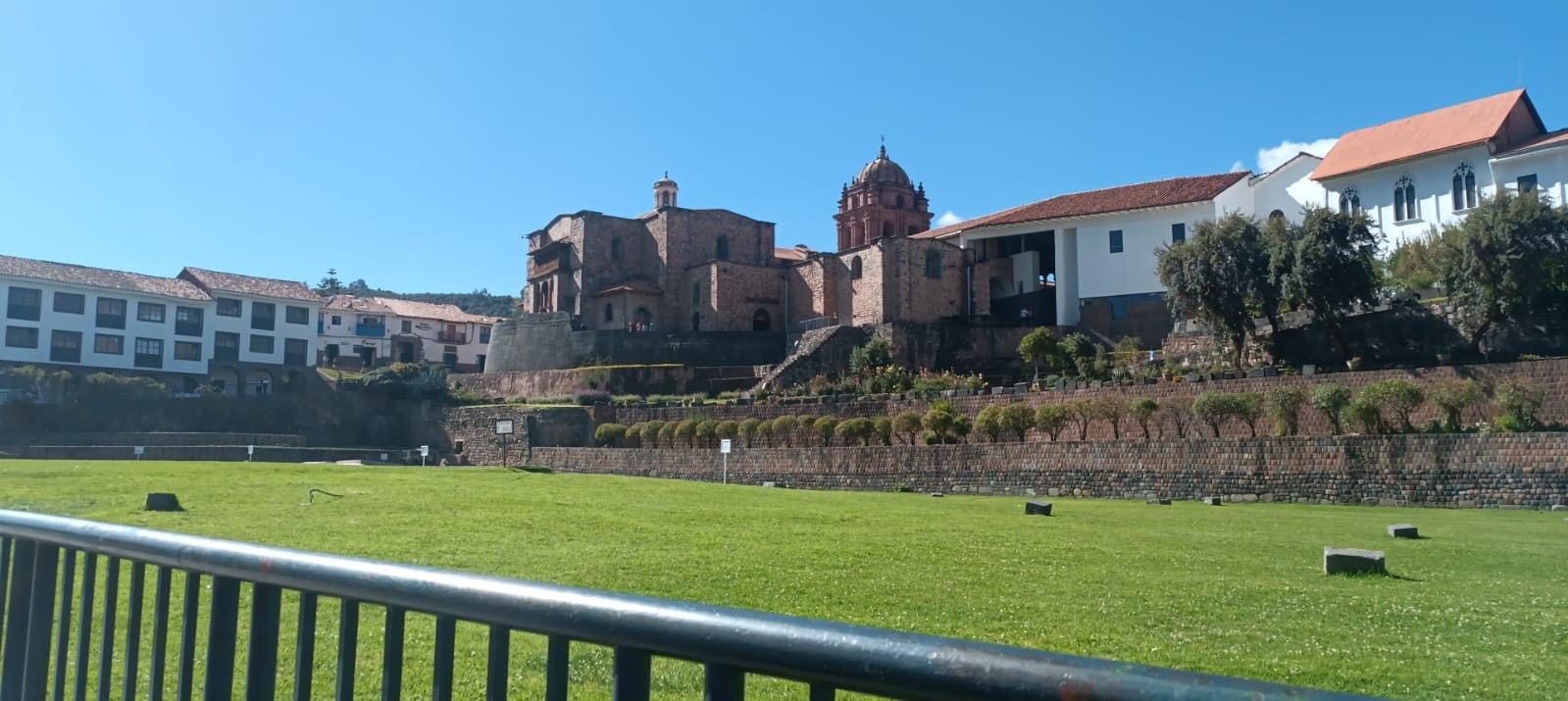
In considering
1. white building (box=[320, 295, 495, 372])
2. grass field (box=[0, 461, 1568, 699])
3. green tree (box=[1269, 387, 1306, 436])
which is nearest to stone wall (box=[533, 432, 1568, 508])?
green tree (box=[1269, 387, 1306, 436])

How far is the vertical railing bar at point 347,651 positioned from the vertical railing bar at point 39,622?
1.93 metres

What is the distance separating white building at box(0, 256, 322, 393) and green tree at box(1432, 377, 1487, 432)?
58.5 metres

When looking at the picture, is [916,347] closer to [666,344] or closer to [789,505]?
[666,344]

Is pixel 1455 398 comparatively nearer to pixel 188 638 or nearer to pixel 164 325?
pixel 188 638

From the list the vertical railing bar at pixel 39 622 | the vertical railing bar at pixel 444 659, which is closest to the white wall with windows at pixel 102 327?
the vertical railing bar at pixel 39 622

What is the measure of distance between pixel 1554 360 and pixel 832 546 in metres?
21.5

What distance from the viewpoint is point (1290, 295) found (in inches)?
1261

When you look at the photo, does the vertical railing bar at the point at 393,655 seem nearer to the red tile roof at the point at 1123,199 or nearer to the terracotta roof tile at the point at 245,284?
the red tile roof at the point at 1123,199

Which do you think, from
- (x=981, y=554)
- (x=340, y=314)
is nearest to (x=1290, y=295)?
(x=981, y=554)

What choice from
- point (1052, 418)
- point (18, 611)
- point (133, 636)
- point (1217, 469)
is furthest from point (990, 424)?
point (133, 636)

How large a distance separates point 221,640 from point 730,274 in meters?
53.7

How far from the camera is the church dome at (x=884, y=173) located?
66.3 metres

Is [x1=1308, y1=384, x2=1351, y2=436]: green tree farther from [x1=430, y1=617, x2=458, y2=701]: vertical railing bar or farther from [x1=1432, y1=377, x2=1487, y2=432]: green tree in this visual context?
[x1=430, y1=617, x2=458, y2=701]: vertical railing bar

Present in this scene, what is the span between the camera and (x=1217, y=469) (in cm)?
2509
